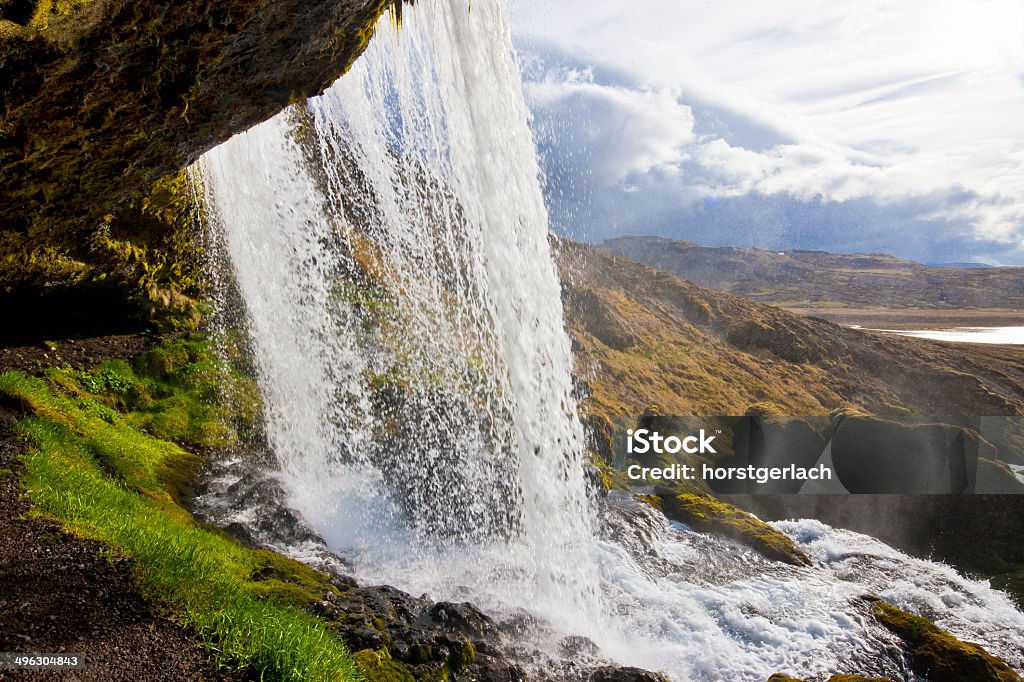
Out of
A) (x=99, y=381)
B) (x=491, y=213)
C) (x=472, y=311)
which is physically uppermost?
(x=491, y=213)

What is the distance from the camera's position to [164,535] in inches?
238

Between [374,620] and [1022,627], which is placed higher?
[374,620]

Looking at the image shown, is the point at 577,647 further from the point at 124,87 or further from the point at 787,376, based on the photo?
the point at 787,376

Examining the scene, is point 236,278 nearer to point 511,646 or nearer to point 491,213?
point 491,213

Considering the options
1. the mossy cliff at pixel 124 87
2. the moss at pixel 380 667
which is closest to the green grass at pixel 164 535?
the moss at pixel 380 667

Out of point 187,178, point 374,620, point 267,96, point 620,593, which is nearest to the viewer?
point 374,620

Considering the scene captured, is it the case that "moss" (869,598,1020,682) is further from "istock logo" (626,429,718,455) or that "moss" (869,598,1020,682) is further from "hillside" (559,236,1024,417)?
"hillside" (559,236,1024,417)

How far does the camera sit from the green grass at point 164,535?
4.55 meters

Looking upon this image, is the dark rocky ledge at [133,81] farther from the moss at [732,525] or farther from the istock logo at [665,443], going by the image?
the istock logo at [665,443]

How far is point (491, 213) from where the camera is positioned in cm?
962

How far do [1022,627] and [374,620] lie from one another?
16.6 meters

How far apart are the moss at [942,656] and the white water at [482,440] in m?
0.45

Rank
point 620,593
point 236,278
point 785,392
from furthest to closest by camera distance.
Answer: point 785,392
point 236,278
point 620,593

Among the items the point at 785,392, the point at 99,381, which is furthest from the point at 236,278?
the point at 785,392
